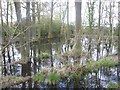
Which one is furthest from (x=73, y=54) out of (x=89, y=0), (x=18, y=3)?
(x=89, y=0)

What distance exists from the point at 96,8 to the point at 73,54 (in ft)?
24.1

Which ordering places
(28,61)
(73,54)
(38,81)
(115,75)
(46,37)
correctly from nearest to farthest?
1. (38,81)
2. (115,75)
3. (73,54)
4. (28,61)
5. (46,37)

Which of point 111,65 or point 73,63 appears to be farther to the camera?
point 111,65

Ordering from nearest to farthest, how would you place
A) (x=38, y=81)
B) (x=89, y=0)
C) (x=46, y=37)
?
(x=38, y=81)
(x=89, y=0)
(x=46, y=37)

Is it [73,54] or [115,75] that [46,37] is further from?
[115,75]

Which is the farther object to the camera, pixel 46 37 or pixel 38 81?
pixel 46 37

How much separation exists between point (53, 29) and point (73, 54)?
10.5 m

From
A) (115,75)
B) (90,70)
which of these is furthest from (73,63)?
(115,75)

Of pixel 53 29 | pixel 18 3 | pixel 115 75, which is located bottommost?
pixel 115 75

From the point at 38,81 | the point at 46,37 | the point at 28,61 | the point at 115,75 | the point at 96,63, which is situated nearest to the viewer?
the point at 38,81

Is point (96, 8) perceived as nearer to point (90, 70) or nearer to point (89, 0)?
point (89, 0)

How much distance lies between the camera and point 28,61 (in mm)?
10156

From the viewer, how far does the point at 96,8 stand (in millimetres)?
15906

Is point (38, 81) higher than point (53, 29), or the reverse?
point (53, 29)
